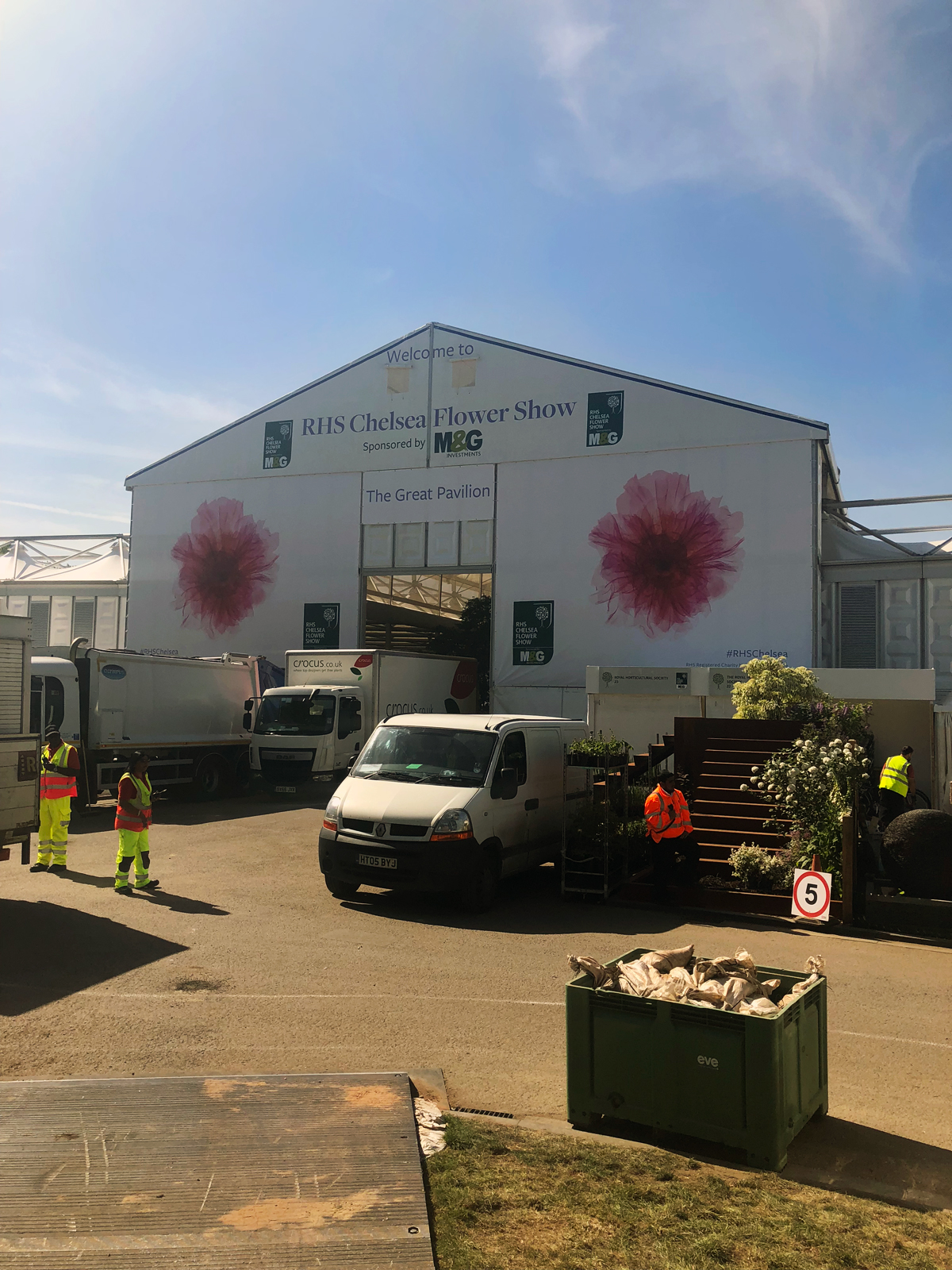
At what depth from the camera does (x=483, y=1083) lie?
18.3 feet

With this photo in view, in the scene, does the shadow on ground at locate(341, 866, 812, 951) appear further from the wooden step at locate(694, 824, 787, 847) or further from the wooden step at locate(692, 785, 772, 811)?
the wooden step at locate(692, 785, 772, 811)

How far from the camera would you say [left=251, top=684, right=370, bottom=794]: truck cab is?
20.6 m

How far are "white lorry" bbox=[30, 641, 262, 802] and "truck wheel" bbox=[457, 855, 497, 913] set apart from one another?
8.92 meters

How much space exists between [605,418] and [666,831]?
18537 millimetres

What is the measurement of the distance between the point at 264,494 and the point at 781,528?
53.8 ft

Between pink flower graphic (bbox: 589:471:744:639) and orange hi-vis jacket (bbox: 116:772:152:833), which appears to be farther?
pink flower graphic (bbox: 589:471:744:639)

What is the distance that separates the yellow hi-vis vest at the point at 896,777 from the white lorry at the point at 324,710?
439 inches

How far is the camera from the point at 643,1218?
3898 mm

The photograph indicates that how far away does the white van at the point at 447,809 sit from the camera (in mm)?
9883

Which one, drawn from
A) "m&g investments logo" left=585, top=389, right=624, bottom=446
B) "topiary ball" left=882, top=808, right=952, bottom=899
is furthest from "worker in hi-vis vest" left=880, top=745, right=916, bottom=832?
"m&g investments logo" left=585, top=389, right=624, bottom=446

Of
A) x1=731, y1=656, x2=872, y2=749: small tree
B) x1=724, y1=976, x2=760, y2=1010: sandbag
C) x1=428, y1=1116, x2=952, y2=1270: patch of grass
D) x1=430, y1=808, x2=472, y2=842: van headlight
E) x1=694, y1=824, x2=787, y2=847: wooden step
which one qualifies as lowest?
x1=428, y1=1116, x2=952, y2=1270: patch of grass

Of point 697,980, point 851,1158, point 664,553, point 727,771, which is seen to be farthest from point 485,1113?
point 664,553

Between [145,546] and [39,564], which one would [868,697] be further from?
[39,564]

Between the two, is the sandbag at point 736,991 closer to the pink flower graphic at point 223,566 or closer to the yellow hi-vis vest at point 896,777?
the yellow hi-vis vest at point 896,777
